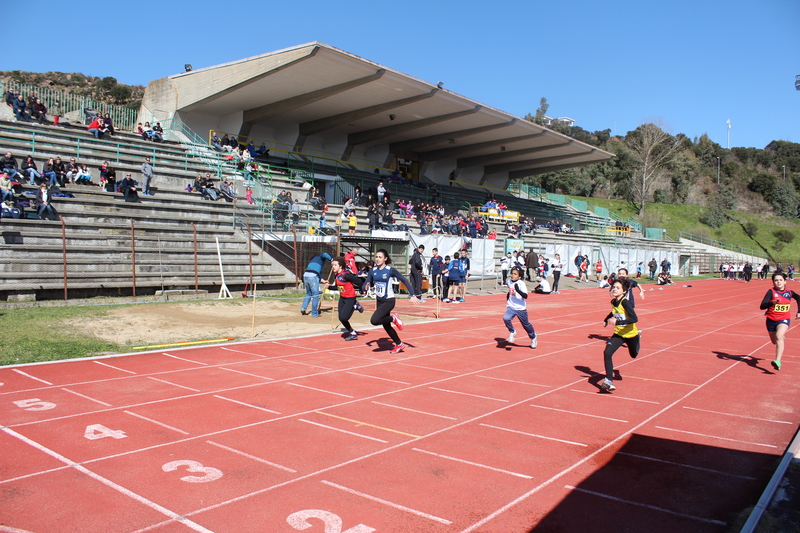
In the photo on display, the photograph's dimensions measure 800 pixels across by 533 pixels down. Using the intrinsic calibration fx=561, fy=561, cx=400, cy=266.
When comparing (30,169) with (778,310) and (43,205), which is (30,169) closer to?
(43,205)

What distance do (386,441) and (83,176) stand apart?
63.7ft

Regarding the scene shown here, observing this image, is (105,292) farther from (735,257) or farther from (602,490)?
(735,257)

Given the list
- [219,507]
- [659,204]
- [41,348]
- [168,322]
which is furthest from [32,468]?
[659,204]

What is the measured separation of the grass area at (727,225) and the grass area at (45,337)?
199 feet

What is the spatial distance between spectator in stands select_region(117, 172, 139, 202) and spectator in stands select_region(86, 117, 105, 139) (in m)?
6.25

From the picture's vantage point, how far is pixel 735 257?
5716 cm

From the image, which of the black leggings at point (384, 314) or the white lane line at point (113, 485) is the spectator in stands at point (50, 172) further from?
the white lane line at point (113, 485)

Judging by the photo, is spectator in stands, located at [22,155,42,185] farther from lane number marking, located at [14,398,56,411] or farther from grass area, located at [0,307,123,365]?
lane number marking, located at [14,398,56,411]

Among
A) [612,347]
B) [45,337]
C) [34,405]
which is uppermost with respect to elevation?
[612,347]

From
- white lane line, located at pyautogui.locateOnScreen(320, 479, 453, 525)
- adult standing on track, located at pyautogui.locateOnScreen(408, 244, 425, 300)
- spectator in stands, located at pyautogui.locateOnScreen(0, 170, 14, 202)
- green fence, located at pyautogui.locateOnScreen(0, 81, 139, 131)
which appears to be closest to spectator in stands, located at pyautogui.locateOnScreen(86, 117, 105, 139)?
green fence, located at pyautogui.locateOnScreen(0, 81, 139, 131)

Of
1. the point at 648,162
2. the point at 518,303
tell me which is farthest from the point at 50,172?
the point at 648,162

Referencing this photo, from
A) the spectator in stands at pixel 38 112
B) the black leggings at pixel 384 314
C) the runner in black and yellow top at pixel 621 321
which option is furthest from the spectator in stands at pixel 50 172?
the runner in black and yellow top at pixel 621 321

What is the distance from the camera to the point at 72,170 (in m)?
20.6

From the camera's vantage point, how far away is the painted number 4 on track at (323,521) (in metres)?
4.13
